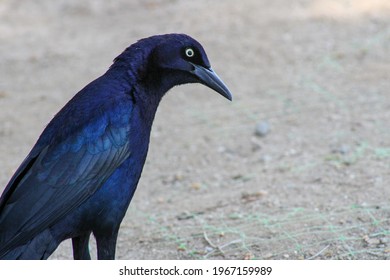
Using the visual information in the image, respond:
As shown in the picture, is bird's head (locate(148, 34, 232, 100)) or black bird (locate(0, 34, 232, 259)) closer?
black bird (locate(0, 34, 232, 259))

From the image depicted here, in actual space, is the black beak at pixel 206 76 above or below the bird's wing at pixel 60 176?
above

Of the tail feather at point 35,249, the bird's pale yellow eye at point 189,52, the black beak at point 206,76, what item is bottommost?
the tail feather at point 35,249

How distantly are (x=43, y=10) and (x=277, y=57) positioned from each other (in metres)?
3.67

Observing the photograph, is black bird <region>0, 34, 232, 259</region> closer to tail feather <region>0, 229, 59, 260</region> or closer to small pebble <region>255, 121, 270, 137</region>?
tail feather <region>0, 229, 59, 260</region>

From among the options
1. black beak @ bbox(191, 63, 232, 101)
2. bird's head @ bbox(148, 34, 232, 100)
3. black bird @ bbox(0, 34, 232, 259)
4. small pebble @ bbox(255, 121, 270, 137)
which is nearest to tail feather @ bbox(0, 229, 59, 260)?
black bird @ bbox(0, 34, 232, 259)

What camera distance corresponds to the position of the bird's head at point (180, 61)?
15.3 ft

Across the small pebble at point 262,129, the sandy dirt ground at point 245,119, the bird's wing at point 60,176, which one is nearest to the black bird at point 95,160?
the bird's wing at point 60,176

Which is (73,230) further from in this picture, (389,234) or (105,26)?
(105,26)

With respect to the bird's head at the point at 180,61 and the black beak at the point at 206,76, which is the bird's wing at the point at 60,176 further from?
the black beak at the point at 206,76

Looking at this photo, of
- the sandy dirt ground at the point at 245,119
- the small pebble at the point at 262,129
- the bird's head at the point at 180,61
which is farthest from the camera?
the small pebble at the point at 262,129

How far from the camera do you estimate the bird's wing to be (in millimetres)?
4231

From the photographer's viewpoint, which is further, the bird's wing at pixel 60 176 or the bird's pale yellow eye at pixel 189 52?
the bird's pale yellow eye at pixel 189 52

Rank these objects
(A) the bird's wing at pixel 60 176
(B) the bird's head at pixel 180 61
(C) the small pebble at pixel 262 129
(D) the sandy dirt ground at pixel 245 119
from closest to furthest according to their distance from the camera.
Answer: (A) the bird's wing at pixel 60 176 → (B) the bird's head at pixel 180 61 → (D) the sandy dirt ground at pixel 245 119 → (C) the small pebble at pixel 262 129

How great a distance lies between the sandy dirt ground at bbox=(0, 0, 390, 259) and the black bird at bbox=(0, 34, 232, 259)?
109cm
